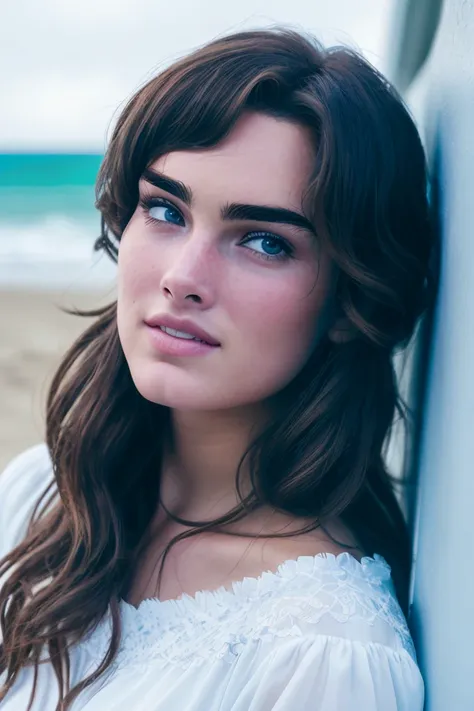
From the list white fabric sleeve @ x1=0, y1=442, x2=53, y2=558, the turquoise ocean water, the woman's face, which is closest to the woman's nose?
the woman's face

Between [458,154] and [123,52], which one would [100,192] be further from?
[123,52]

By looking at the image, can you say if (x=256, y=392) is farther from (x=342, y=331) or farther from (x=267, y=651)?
(x=267, y=651)

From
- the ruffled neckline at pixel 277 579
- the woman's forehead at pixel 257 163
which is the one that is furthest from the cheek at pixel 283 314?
the ruffled neckline at pixel 277 579

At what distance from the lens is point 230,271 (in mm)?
1466

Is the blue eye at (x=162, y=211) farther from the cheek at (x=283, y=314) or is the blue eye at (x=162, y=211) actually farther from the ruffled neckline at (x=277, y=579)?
the ruffled neckline at (x=277, y=579)

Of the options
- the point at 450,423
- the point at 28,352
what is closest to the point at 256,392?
the point at 450,423

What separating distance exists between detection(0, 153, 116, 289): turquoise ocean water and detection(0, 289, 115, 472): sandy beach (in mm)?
657

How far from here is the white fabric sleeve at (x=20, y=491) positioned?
6.54 ft

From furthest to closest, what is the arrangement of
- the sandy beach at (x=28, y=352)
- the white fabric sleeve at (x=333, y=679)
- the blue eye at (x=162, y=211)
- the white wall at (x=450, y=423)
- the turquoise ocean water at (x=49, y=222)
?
the turquoise ocean water at (x=49, y=222)
the sandy beach at (x=28, y=352)
the blue eye at (x=162, y=211)
the white fabric sleeve at (x=333, y=679)
the white wall at (x=450, y=423)

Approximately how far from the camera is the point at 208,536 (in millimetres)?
1651

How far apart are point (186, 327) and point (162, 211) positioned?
249 mm

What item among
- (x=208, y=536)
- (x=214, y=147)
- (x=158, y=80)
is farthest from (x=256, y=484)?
(x=158, y=80)

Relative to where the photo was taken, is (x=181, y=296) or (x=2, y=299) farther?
(x=2, y=299)

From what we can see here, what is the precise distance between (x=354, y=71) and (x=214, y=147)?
31 centimetres
